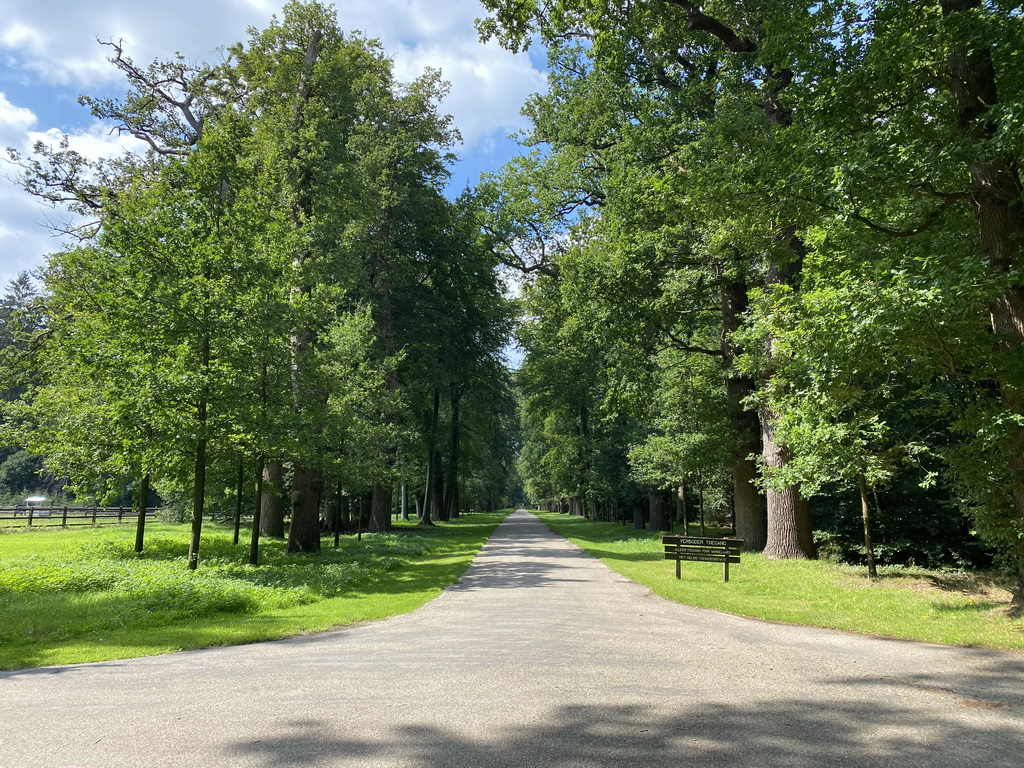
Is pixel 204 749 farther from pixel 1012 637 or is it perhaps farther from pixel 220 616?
pixel 1012 637

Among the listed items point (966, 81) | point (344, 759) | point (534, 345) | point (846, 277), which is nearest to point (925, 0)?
point (966, 81)

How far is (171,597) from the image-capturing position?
956 centimetres

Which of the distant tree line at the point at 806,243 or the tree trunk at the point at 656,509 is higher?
the distant tree line at the point at 806,243

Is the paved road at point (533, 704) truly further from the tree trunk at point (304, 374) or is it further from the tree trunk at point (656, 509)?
the tree trunk at point (656, 509)

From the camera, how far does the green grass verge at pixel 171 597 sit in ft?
24.6

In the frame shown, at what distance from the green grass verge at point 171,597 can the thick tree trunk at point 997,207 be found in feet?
30.0

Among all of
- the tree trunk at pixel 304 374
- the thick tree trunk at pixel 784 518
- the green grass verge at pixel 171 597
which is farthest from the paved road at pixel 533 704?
the tree trunk at pixel 304 374

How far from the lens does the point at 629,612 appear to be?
9164 mm

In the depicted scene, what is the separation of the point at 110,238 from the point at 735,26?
1556 cm

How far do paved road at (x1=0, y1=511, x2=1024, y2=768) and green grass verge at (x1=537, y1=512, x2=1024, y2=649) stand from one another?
112 cm

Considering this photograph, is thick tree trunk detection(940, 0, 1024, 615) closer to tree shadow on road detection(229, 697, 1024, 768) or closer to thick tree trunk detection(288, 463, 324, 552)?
tree shadow on road detection(229, 697, 1024, 768)

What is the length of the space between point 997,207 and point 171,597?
13457mm

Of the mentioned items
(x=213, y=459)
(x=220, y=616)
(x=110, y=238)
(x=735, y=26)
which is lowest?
(x=220, y=616)

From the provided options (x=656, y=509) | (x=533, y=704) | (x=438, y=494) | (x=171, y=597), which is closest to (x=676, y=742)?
(x=533, y=704)
